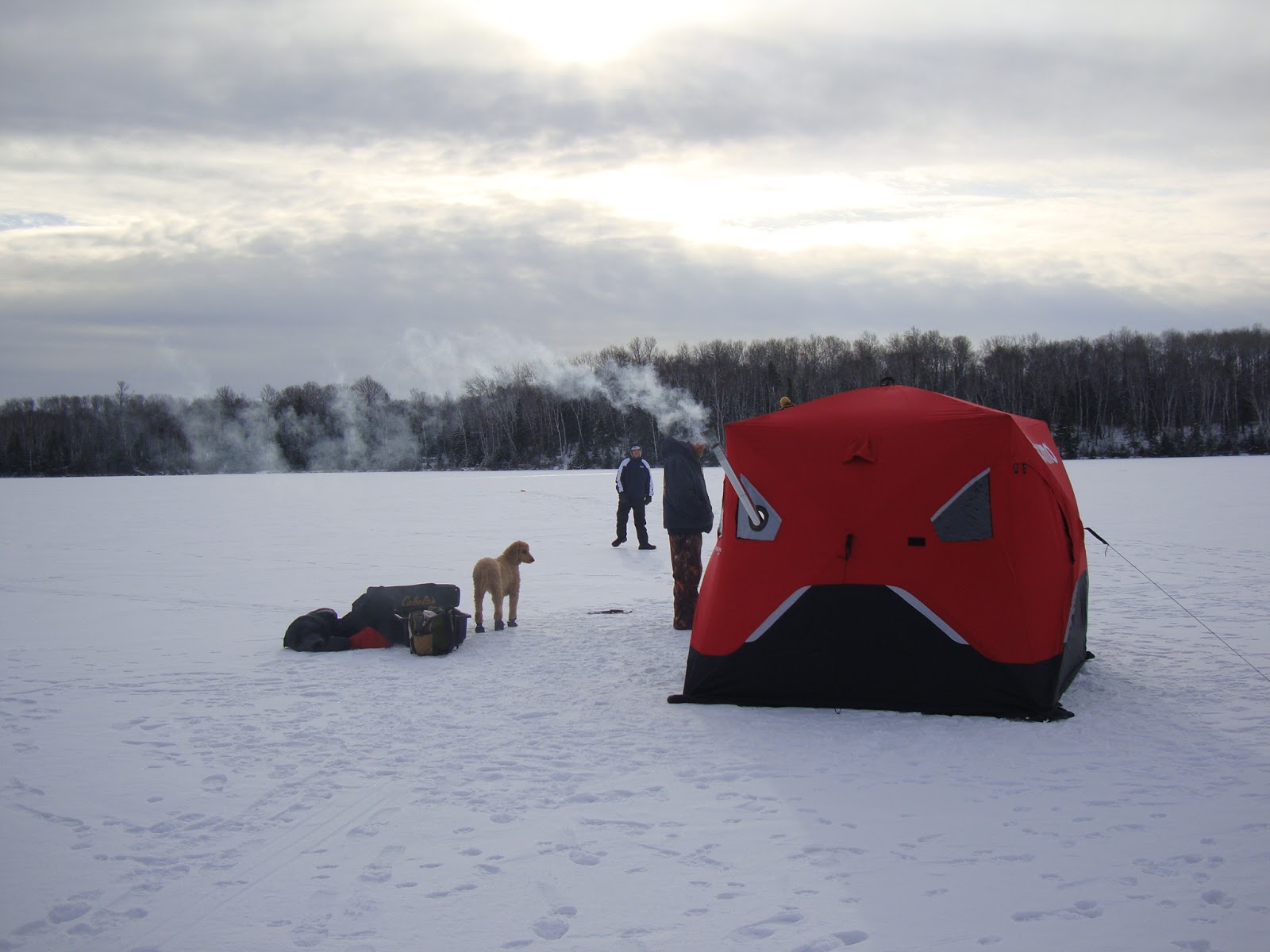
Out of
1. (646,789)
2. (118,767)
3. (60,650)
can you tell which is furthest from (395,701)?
(60,650)

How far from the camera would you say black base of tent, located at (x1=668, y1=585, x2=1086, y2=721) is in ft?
17.7

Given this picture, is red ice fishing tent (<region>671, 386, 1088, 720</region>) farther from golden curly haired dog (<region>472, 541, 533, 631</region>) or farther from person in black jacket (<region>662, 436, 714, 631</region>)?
golden curly haired dog (<region>472, 541, 533, 631</region>)

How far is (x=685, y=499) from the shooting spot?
8156 millimetres

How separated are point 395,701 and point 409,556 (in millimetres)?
7530

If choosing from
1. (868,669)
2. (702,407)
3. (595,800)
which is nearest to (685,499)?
(868,669)

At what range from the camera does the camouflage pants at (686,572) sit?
808cm

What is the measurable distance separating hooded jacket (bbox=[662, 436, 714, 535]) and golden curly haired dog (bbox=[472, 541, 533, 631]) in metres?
1.35

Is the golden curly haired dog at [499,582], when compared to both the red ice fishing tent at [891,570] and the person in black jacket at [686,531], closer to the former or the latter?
the person in black jacket at [686,531]

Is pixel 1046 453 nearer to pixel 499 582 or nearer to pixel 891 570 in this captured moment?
pixel 891 570

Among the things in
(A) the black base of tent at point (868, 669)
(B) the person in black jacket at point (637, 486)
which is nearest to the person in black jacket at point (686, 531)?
(A) the black base of tent at point (868, 669)

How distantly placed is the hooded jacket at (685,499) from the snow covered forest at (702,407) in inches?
1500

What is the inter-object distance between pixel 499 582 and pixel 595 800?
420cm

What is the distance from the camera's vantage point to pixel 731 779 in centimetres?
460

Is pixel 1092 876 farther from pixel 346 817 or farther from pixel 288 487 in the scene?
pixel 288 487
